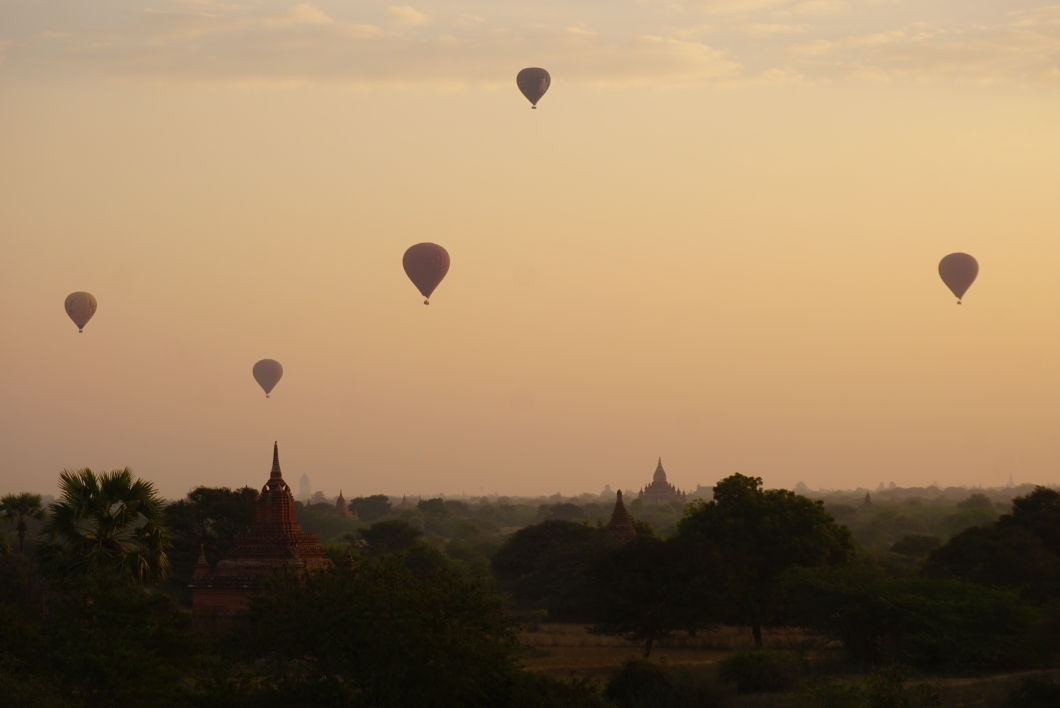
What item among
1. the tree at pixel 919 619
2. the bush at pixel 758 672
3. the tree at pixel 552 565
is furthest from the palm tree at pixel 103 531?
the tree at pixel 552 565

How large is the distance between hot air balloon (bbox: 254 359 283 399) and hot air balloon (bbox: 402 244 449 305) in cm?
2367

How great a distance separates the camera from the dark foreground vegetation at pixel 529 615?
896 inches

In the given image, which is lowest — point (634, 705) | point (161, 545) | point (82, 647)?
point (634, 705)

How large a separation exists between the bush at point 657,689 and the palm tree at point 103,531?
12131 mm

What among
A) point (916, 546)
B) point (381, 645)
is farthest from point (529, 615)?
point (381, 645)

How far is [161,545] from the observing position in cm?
3170

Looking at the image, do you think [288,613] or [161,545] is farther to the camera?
[161,545]

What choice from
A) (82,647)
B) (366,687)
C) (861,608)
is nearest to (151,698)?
(82,647)

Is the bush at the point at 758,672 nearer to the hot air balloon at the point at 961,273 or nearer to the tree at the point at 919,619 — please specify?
the tree at the point at 919,619

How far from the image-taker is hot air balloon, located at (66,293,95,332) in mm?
77125

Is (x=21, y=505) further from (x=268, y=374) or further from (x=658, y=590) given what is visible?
(x=268, y=374)

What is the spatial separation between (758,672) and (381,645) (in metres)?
16.0

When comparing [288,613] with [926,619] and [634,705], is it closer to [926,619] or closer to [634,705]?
[634,705]

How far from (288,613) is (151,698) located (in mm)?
4500
